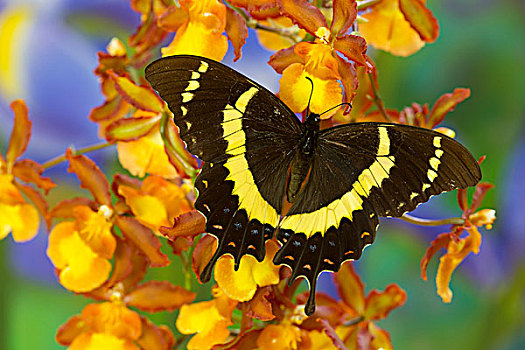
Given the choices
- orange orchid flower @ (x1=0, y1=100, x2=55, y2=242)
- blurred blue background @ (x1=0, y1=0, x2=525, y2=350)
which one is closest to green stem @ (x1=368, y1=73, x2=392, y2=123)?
orange orchid flower @ (x1=0, y1=100, x2=55, y2=242)

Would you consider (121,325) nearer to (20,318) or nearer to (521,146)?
(20,318)

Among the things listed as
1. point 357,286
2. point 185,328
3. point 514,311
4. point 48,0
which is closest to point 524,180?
point 514,311

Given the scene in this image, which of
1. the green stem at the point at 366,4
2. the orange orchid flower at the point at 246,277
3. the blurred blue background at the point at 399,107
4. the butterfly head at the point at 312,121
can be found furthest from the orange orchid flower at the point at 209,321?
the blurred blue background at the point at 399,107

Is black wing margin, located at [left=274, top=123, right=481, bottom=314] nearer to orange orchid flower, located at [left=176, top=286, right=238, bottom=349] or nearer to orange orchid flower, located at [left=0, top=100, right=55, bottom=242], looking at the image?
orange orchid flower, located at [left=176, top=286, right=238, bottom=349]

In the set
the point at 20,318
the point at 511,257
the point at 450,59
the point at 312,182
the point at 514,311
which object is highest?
the point at 450,59

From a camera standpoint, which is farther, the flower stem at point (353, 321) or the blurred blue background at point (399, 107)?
the blurred blue background at point (399, 107)

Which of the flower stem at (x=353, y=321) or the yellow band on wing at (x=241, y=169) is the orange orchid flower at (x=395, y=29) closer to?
the yellow band on wing at (x=241, y=169)
